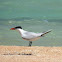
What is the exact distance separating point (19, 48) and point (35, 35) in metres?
1.46

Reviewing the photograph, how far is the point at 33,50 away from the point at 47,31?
1.27 meters

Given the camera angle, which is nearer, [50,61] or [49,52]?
[50,61]

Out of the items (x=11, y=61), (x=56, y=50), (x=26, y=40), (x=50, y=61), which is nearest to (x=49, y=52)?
(x=56, y=50)

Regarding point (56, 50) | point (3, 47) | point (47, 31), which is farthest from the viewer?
point (3, 47)

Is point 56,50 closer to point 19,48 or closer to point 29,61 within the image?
point 19,48

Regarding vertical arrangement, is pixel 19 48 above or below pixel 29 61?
below

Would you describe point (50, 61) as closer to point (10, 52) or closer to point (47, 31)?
point (47, 31)

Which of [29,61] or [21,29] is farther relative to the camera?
[21,29]

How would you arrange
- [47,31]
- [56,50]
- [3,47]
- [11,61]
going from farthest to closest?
1. [3,47]
2. [56,50]
3. [47,31]
4. [11,61]

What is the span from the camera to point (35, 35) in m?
10.6

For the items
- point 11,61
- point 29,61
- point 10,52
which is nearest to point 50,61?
point 29,61

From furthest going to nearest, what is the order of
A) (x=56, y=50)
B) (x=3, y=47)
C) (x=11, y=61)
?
1. (x=3, y=47)
2. (x=56, y=50)
3. (x=11, y=61)

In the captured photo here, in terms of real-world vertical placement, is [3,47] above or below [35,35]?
below

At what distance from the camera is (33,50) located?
10.9 m
